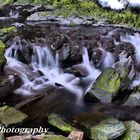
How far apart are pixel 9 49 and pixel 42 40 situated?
4.05ft

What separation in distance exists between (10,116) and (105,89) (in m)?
2.66

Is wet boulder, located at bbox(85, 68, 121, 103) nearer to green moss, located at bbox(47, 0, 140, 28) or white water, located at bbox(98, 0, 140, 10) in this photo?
green moss, located at bbox(47, 0, 140, 28)

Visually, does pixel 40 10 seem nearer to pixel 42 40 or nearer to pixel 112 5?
pixel 112 5

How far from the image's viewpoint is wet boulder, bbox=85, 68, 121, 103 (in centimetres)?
851

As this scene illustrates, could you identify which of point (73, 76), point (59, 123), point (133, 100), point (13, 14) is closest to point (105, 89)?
point (133, 100)

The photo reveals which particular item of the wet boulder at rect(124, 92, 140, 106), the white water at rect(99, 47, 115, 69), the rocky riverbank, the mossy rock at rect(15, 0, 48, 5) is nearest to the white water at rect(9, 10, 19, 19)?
the rocky riverbank

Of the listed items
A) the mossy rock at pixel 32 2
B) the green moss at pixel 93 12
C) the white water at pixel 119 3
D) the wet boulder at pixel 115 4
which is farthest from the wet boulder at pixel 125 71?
the mossy rock at pixel 32 2

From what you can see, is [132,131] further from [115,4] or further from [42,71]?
[115,4]

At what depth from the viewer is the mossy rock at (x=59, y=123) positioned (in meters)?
6.75

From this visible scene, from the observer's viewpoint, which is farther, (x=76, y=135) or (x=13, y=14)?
(x=13, y=14)

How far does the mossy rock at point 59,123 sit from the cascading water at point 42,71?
5.96ft

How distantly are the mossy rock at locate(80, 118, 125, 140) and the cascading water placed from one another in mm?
2295

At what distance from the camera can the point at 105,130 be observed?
654cm

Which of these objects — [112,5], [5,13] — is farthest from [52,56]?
[5,13]
